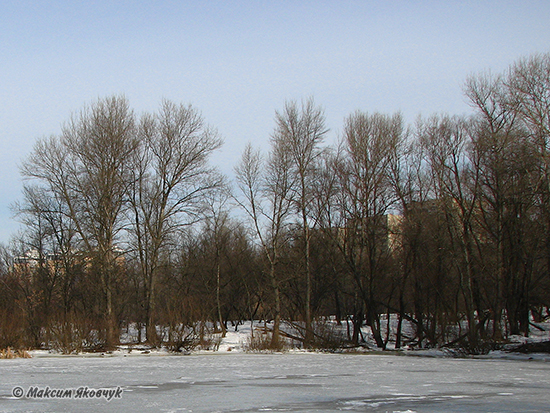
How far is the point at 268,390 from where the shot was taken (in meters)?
12.2

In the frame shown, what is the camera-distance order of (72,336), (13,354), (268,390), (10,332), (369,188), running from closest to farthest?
(268,390), (13,354), (10,332), (72,336), (369,188)

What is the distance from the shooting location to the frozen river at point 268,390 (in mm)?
9539

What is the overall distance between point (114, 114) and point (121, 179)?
3925 millimetres

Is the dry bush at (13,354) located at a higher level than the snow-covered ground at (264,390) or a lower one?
higher

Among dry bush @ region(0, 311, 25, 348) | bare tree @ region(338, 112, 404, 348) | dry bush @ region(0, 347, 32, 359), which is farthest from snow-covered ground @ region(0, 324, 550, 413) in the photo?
bare tree @ region(338, 112, 404, 348)

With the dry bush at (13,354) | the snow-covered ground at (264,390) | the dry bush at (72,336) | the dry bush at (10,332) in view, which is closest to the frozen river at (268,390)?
the snow-covered ground at (264,390)

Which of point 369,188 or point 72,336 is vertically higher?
point 369,188

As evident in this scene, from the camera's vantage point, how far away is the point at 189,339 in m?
28.6

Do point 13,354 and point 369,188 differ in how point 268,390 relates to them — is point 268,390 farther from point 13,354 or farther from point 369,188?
point 369,188

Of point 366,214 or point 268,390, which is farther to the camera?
point 366,214

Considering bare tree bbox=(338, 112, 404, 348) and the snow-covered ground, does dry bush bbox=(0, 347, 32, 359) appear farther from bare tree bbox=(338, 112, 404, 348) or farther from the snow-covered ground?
bare tree bbox=(338, 112, 404, 348)

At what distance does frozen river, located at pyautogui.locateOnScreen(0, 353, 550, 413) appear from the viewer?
9539 millimetres

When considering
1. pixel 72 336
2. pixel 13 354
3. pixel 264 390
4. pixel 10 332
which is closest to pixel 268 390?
pixel 264 390

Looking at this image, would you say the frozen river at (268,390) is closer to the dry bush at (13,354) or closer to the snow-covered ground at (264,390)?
the snow-covered ground at (264,390)
